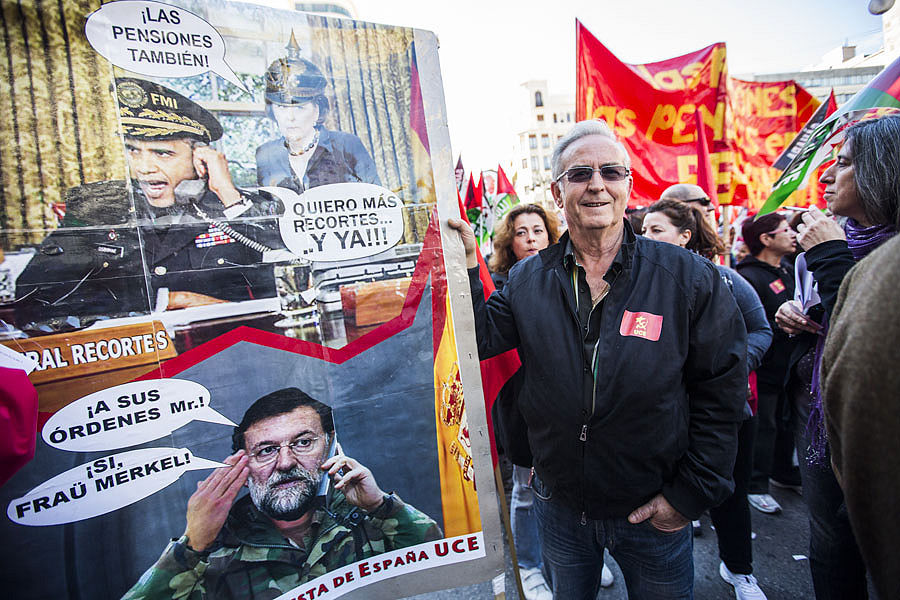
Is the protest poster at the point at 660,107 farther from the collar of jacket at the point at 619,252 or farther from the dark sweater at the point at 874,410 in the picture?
the dark sweater at the point at 874,410

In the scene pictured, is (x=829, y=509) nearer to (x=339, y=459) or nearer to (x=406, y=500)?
(x=406, y=500)

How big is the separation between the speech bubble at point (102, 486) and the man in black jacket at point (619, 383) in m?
0.93

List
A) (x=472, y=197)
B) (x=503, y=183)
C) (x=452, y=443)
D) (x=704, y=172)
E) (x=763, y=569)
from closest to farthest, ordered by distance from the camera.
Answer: (x=452, y=443) → (x=763, y=569) → (x=704, y=172) → (x=472, y=197) → (x=503, y=183)

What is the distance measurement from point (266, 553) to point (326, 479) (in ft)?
0.75

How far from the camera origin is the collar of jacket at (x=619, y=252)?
144 cm

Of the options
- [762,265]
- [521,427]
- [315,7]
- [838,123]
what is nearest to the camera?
[315,7]

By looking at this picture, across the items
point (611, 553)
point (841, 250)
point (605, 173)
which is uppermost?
point (605, 173)

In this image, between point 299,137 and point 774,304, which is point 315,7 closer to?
point 299,137

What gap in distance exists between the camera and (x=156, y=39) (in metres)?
1.09

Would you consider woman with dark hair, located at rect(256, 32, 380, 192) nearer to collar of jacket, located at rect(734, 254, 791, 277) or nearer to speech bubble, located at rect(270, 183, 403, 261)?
speech bubble, located at rect(270, 183, 403, 261)

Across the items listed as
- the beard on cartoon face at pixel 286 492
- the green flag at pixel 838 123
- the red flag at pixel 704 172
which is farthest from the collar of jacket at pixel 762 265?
the beard on cartoon face at pixel 286 492

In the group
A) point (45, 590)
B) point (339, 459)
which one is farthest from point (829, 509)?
point (45, 590)

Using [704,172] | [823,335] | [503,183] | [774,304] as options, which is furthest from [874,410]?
[503,183]

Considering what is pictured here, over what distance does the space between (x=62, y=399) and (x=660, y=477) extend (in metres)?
1.58
